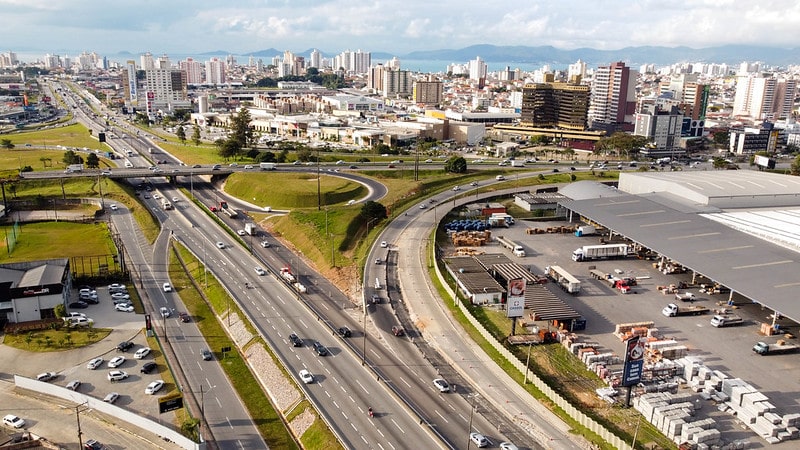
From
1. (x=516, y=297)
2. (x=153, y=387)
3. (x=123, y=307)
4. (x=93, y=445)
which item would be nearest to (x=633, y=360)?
(x=516, y=297)

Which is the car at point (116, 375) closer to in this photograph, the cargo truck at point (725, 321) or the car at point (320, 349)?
the car at point (320, 349)

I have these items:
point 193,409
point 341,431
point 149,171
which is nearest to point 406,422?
point 341,431

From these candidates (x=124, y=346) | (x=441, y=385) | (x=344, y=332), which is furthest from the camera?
(x=344, y=332)

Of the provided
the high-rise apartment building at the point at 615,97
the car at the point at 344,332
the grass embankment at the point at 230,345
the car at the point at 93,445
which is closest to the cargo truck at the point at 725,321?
the car at the point at 344,332

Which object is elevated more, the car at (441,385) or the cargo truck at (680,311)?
the cargo truck at (680,311)

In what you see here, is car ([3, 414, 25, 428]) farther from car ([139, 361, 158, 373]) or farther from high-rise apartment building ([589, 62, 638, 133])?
high-rise apartment building ([589, 62, 638, 133])

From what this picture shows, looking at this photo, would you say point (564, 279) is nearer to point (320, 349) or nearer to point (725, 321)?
point (725, 321)
